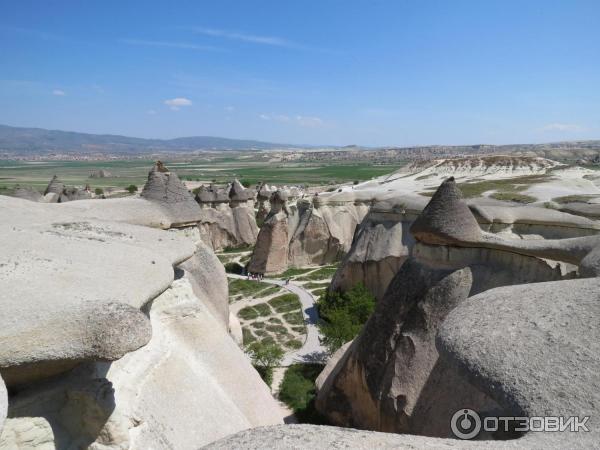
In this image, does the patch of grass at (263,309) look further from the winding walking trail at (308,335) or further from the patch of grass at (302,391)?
the patch of grass at (302,391)

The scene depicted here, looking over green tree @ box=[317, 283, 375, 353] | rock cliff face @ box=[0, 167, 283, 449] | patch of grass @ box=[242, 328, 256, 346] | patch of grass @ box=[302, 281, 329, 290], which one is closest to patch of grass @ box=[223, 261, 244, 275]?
patch of grass @ box=[302, 281, 329, 290]

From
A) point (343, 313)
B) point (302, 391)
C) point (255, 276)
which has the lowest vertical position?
point (255, 276)

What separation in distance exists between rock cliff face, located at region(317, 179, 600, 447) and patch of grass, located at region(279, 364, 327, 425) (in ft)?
1.47

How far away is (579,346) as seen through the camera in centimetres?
287

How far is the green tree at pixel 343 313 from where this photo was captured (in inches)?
437

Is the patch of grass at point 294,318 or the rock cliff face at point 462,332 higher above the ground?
the rock cliff face at point 462,332

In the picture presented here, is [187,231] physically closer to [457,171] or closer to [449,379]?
[449,379]

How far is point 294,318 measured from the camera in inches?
567

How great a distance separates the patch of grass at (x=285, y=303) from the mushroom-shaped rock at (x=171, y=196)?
827 centimetres

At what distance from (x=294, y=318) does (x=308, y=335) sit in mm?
1420

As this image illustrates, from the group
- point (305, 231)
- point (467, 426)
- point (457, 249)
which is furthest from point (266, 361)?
point (305, 231)

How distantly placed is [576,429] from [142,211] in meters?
6.02

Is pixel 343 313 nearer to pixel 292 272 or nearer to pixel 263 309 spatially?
pixel 263 309

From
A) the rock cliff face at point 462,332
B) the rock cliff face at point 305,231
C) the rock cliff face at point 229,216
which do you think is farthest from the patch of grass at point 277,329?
the rock cliff face at point 229,216
